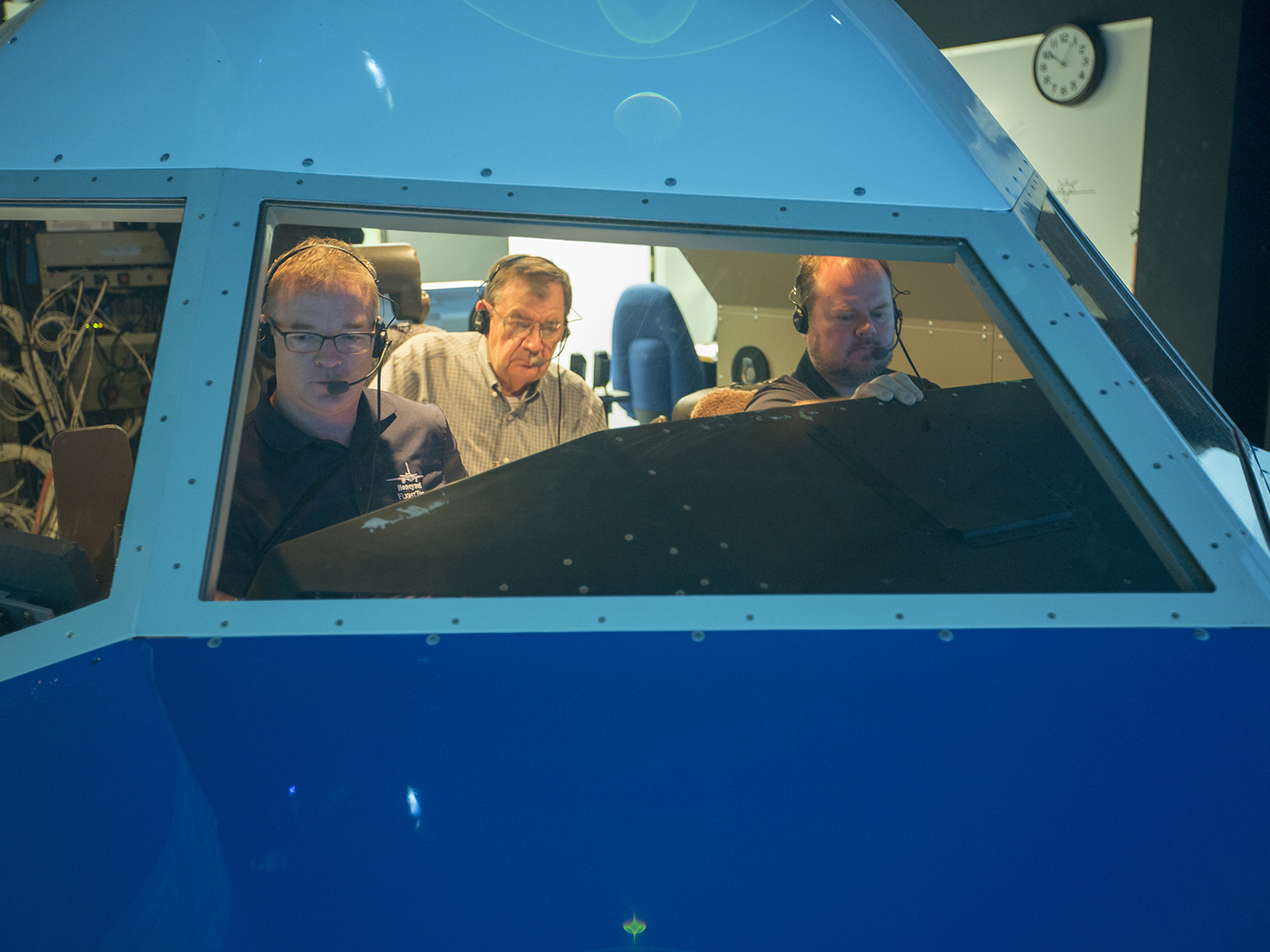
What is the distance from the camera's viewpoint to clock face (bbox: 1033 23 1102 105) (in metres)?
5.82

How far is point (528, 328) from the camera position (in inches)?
92.0

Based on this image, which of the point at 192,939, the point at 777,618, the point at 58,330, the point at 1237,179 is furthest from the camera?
the point at 1237,179

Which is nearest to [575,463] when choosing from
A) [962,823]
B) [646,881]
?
[646,881]

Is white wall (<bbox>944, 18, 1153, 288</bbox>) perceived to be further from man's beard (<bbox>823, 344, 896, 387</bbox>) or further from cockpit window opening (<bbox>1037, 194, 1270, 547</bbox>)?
cockpit window opening (<bbox>1037, 194, 1270, 547</bbox>)

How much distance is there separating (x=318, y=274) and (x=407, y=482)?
1.31ft

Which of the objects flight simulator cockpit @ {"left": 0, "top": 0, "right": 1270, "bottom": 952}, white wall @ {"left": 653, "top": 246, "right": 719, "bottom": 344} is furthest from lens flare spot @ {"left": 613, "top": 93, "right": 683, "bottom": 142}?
white wall @ {"left": 653, "top": 246, "right": 719, "bottom": 344}

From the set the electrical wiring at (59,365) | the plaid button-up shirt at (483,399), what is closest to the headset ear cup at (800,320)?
the plaid button-up shirt at (483,399)

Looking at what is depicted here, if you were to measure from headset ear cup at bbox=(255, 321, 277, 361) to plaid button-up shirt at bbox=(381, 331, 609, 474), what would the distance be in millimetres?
462

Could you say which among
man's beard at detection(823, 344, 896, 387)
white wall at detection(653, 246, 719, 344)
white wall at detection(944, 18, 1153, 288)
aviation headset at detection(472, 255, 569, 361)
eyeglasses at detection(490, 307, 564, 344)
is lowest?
man's beard at detection(823, 344, 896, 387)

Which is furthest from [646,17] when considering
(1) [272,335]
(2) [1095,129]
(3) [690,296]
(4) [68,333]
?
(3) [690,296]

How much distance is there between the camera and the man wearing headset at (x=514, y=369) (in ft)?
7.32

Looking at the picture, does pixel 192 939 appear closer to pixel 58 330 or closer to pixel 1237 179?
pixel 58 330

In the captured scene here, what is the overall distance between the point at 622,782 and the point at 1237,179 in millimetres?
5515

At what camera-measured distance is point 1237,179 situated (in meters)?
5.08
